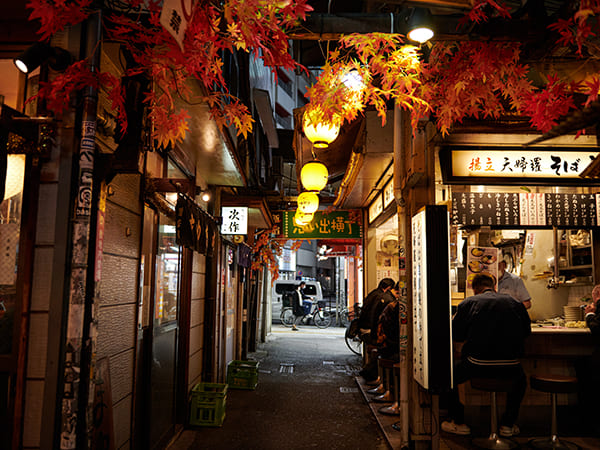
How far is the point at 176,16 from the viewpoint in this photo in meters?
3.05

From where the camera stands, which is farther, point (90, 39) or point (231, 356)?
point (231, 356)

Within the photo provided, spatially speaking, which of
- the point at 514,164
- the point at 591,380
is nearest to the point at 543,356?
the point at 591,380

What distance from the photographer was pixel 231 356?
47.5 feet

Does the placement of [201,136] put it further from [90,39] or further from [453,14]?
[453,14]

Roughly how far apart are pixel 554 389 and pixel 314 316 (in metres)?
22.3

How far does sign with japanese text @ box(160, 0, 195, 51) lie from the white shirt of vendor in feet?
30.1

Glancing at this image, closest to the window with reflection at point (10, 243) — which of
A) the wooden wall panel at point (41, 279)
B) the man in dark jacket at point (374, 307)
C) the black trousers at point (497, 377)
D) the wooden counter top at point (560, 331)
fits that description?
the wooden wall panel at point (41, 279)

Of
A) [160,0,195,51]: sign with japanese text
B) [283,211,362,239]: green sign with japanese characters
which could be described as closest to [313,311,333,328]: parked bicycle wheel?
[283,211,362,239]: green sign with japanese characters

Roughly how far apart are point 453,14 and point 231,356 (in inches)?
474

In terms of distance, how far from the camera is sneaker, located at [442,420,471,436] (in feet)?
26.2

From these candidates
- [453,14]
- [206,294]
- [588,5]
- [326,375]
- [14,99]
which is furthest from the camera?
[326,375]

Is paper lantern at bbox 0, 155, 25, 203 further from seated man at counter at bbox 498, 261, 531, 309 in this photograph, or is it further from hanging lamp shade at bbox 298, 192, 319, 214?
seated man at counter at bbox 498, 261, 531, 309

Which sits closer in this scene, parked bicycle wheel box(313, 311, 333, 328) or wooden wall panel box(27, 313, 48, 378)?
wooden wall panel box(27, 313, 48, 378)

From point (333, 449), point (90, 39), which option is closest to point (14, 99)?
point (90, 39)
